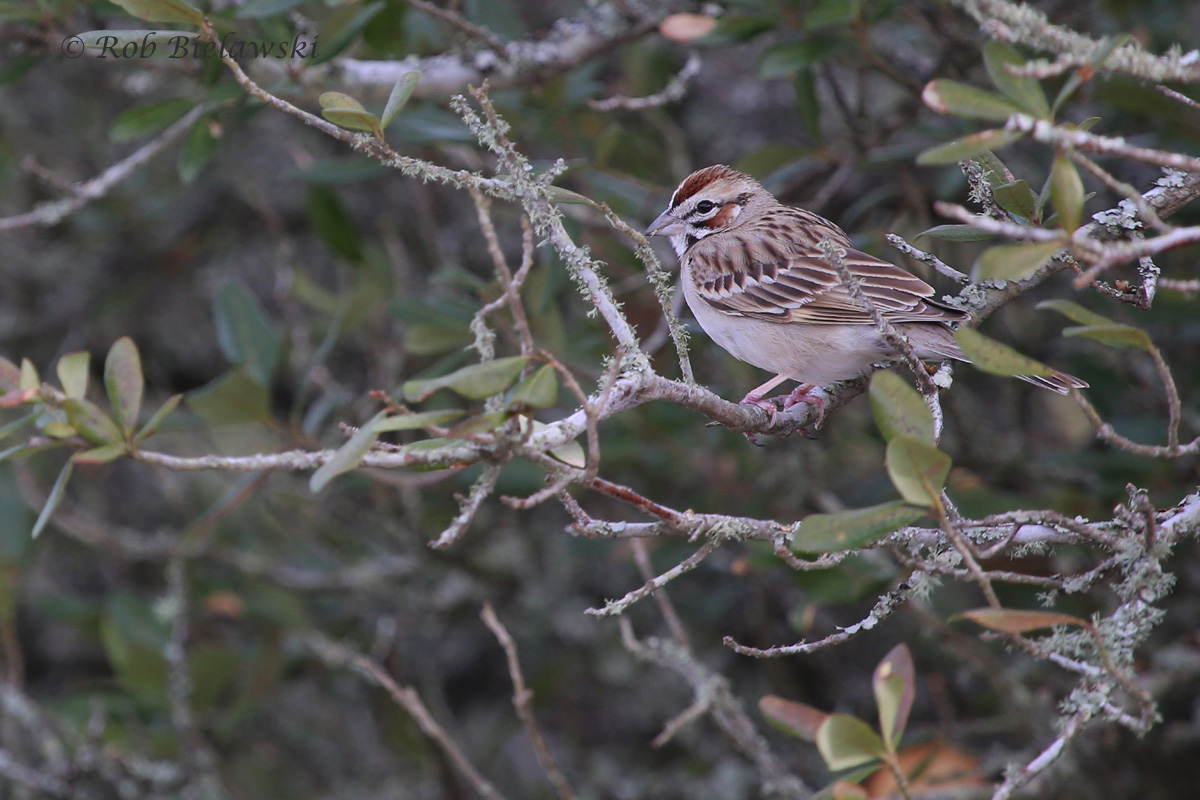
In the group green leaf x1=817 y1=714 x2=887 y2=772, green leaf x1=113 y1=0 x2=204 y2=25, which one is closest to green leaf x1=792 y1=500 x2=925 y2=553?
green leaf x1=817 y1=714 x2=887 y2=772

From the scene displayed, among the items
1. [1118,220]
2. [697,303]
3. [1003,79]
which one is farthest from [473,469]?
[1003,79]

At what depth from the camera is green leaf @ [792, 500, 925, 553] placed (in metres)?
1.62

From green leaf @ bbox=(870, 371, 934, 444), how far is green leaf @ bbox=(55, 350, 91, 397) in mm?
1404

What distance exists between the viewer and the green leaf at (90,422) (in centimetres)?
186

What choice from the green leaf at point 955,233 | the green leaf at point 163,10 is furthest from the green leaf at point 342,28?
the green leaf at point 955,233

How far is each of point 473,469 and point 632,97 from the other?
5.13 feet

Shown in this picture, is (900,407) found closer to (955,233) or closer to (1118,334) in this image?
(1118,334)

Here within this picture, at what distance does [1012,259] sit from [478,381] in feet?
2.59

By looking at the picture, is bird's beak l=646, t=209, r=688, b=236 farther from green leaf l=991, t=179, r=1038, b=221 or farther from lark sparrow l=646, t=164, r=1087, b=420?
green leaf l=991, t=179, r=1038, b=221

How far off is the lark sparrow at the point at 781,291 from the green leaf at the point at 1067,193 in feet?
3.00

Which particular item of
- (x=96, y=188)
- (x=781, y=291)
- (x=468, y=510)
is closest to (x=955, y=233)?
(x=781, y=291)

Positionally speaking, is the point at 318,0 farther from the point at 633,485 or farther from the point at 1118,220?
the point at 1118,220

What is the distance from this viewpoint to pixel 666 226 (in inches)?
141

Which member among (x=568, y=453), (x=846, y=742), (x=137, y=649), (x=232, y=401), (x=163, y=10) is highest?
(x=163, y=10)
